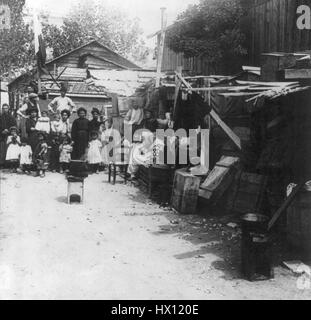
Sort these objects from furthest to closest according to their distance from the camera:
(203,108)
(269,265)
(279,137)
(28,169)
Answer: (28,169) → (203,108) → (279,137) → (269,265)

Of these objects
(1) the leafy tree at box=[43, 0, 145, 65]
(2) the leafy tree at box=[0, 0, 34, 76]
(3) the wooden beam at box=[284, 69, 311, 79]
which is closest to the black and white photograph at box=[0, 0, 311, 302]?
(3) the wooden beam at box=[284, 69, 311, 79]

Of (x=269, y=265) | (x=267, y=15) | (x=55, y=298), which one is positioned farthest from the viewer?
(x=267, y=15)

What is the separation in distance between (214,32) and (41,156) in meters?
6.42

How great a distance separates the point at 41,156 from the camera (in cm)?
1344

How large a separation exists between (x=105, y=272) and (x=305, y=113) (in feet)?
12.1

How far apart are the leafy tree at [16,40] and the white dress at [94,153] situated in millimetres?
19041

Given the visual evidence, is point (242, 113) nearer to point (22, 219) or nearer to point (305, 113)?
point (305, 113)

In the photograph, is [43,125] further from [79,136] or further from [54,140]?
[79,136]

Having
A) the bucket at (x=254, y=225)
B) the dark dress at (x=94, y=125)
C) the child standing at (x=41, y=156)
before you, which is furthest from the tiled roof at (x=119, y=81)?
the bucket at (x=254, y=225)

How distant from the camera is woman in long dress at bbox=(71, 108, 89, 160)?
14086 mm

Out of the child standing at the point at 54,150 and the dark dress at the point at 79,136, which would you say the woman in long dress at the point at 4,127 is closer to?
the child standing at the point at 54,150

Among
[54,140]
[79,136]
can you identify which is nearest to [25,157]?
[54,140]

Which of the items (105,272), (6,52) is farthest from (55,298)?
(6,52)
